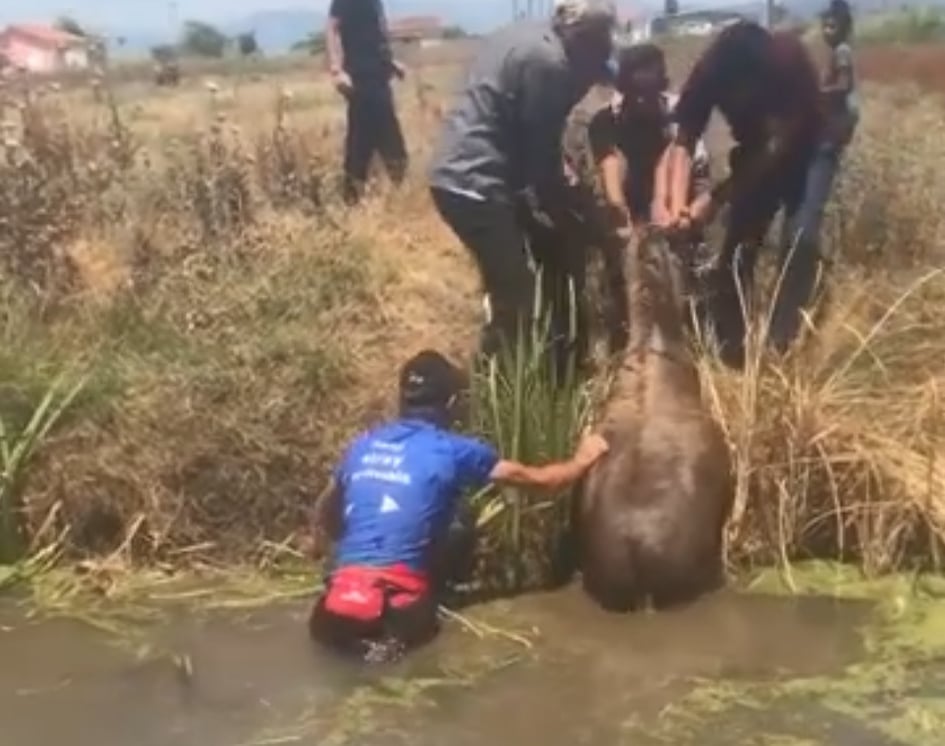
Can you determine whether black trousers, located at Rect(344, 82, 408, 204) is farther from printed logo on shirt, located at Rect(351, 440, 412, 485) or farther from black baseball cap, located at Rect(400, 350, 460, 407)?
printed logo on shirt, located at Rect(351, 440, 412, 485)

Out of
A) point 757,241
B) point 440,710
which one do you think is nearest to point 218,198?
point 757,241

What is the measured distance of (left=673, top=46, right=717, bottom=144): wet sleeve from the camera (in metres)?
10.1

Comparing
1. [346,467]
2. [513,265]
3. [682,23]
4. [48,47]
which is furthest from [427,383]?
[48,47]

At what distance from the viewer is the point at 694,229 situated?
993 cm

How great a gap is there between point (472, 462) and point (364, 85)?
5483 millimetres

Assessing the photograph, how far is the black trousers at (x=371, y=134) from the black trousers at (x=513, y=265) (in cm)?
356

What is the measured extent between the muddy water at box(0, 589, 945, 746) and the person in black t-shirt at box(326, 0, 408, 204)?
504 cm

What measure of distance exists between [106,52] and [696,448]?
347 inches

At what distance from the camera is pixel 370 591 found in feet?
26.6

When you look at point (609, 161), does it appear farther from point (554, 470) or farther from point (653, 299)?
point (554, 470)

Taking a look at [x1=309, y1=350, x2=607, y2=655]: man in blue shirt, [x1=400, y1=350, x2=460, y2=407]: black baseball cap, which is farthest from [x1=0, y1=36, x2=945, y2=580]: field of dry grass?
[x1=400, y1=350, x2=460, y2=407]: black baseball cap

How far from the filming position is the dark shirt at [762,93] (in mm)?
10023

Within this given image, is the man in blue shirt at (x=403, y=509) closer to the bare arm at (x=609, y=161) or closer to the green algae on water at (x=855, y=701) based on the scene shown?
the green algae on water at (x=855, y=701)

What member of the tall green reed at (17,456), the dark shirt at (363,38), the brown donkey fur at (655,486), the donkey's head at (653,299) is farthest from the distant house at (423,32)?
the brown donkey fur at (655,486)
